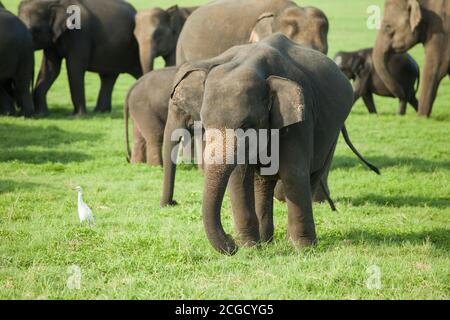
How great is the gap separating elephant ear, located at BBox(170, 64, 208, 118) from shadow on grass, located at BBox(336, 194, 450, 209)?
3.86 m

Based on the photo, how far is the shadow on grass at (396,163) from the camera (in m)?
14.4

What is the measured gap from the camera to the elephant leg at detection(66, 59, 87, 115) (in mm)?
21438

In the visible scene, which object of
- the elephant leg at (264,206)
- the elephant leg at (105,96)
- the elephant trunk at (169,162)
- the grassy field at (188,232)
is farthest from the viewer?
the elephant leg at (105,96)

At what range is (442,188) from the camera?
12586 mm

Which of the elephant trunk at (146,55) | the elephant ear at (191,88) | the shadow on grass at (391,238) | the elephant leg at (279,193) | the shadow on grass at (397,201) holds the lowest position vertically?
the elephant trunk at (146,55)

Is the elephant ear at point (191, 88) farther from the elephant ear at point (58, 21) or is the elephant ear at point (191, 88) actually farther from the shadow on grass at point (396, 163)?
the elephant ear at point (58, 21)

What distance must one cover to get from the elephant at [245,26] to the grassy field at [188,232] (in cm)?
208

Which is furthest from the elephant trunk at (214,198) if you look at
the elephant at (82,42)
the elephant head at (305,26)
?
the elephant at (82,42)

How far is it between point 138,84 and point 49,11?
8544 millimetres

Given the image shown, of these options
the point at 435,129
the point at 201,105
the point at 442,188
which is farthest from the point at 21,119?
the point at 201,105

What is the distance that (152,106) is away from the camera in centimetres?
1360

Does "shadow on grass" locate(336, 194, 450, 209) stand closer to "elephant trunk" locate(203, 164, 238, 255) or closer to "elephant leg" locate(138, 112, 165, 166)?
"elephant leg" locate(138, 112, 165, 166)

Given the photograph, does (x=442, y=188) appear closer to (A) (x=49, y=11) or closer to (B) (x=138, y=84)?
(B) (x=138, y=84)
